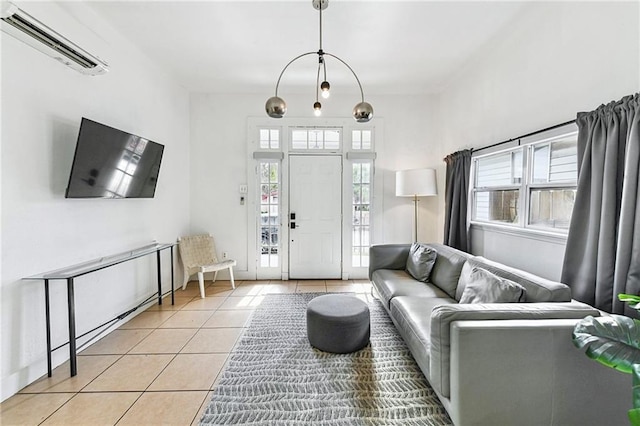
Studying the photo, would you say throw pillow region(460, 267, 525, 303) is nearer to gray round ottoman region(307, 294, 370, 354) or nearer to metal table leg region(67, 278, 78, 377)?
gray round ottoman region(307, 294, 370, 354)

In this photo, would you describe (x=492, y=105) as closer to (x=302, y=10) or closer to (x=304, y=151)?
(x=302, y=10)

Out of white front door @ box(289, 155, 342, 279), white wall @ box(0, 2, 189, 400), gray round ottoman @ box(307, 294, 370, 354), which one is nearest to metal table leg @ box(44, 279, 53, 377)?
white wall @ box(0, 2, 189, 400)

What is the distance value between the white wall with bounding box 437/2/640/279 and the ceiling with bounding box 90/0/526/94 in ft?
0.86

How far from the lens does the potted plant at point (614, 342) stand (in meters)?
1.12

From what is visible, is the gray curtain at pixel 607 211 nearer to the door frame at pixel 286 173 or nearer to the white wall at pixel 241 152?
the white wall at pixel 241 152

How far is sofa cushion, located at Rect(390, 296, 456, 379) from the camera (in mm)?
1812

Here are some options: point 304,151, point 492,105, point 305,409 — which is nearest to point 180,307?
point 305,409

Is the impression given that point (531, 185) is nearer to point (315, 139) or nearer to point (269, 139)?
point (315, 139)

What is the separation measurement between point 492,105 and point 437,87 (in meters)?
1.32

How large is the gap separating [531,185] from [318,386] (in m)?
2.61

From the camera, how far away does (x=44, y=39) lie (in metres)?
1.86

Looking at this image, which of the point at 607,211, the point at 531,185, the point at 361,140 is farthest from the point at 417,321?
the point at 361,140

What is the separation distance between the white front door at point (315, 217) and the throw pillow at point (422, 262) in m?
1.50

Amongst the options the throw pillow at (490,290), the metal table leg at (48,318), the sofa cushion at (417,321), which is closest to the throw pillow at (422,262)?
the sofa cushion at (417,321)
